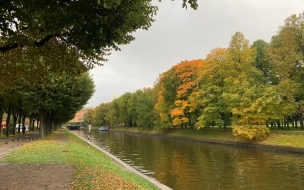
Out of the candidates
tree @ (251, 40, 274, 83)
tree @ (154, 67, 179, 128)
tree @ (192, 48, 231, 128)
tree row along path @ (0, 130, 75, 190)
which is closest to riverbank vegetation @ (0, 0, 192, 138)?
tree row along path @ (0, 130, 75, 190)

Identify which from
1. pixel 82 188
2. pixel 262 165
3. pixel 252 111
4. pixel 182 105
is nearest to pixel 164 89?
pixel 182 105

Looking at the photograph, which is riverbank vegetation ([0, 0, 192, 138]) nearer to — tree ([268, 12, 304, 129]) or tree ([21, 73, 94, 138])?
tree ([21, 73, 94, 138])

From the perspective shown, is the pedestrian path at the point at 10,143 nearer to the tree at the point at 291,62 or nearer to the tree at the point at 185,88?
the tree at the point at 185,88

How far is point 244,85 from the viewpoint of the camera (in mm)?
35969

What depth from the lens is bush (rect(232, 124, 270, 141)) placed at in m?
32.5

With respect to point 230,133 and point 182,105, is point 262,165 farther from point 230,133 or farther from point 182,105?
point 182,105

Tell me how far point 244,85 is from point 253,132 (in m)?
6.65

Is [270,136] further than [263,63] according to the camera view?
No

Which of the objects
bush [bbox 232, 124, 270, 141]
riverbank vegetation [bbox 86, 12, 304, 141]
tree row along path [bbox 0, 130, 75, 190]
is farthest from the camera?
riverbank vegetation [bbox 86, 12, 304, 141]

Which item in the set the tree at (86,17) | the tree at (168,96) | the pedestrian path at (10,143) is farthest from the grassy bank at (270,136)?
the tree at (86,17)

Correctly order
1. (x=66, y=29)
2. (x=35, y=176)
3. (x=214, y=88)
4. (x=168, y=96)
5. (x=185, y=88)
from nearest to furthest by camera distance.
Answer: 1. (x=66, y=29)
2. (x=35, y=176)
3. (x=214, y=88)
4. (x=185, y=88)
5. (x=168, y=96)

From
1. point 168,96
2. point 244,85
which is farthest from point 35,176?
point 168,96

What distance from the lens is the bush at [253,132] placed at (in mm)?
32469

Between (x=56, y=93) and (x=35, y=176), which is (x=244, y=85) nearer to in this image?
(x=56, y=93)
